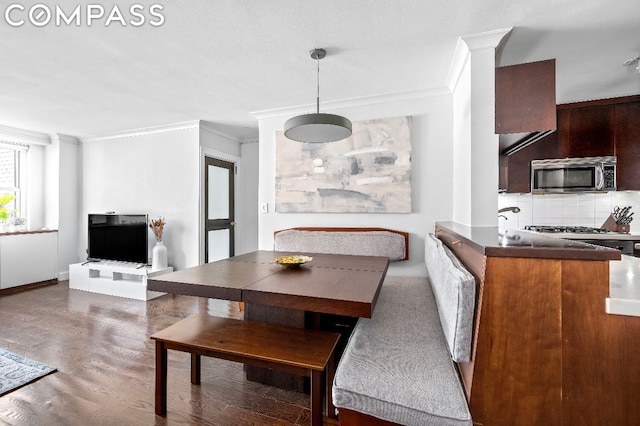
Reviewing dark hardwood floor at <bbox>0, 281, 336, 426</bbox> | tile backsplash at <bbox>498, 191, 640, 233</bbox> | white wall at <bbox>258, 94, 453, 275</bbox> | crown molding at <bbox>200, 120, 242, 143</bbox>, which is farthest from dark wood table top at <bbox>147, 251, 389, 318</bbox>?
crown molding at <bbox>200, 120, 242, 143</bbox>

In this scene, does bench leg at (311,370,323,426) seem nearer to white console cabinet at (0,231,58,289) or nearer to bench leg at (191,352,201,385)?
bench leg at (191,352,201,385)

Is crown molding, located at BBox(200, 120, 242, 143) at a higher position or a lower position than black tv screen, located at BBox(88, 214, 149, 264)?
higher

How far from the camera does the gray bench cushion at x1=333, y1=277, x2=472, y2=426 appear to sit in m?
1.10

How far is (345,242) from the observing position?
3100mm

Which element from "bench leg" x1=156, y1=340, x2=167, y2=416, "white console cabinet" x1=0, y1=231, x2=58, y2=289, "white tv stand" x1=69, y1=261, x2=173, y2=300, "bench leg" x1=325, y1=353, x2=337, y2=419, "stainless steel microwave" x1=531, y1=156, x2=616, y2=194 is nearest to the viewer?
"bench leg" x1=325, y1=353, x2=337, y2=419

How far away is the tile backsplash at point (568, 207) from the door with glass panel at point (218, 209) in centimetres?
402

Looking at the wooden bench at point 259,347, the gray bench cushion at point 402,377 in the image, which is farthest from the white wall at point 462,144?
the wooden bench at point 259,347

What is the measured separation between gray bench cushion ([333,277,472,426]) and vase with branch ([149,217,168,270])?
10.7 ft

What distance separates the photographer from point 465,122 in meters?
2.31

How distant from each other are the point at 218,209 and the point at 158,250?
106cm

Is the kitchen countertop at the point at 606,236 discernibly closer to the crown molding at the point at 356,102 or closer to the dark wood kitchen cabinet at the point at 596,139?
the dark wood kitchen cabinet at the point at 596,139

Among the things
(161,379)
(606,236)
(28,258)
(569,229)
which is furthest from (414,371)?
(28,258)

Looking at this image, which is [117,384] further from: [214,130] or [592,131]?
[592,131]

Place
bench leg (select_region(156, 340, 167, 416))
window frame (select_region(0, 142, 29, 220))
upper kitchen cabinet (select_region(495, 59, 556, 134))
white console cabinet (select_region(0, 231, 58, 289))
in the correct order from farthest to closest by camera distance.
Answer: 1. window frame (select_region(0, 142, 29, 220))
2. white console cabinet (select_region(0, 231, 58, 289))
3. upper kitchen cabinet (select_region(495, 59, 556, 134))
4. bench leg (select_region(156, 340, 167, 416))
